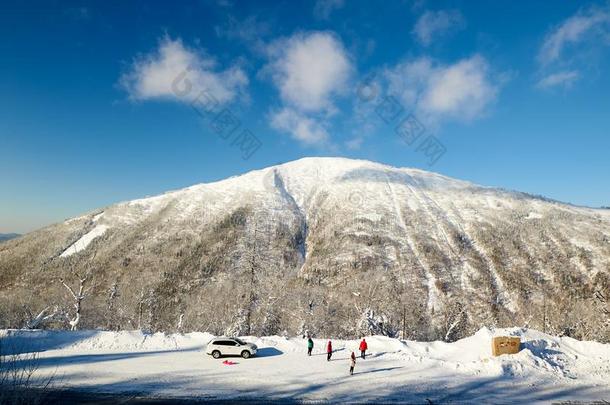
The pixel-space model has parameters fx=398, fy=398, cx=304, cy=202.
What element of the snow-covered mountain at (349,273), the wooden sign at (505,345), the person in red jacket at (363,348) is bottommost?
the person in red jacket at (363,348)

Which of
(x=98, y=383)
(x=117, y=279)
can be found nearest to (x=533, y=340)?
(x=98, y=383)

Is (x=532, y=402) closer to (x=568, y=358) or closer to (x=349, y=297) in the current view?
(x=568, y=358)

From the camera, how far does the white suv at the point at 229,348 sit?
3303 cm

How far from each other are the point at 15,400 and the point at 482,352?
34.1m

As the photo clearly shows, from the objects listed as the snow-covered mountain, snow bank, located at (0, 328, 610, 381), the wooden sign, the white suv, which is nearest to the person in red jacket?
snow bank, located at (0, 328, 610, 381)

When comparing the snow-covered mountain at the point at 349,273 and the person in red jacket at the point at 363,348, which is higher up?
the snow-covered mountain at the point at 349,273

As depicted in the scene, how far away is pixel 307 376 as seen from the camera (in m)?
28.1

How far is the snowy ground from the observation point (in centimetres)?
2498

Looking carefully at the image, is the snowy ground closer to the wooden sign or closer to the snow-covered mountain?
the wooden sign

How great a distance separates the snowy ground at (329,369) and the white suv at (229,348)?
92 centimetres

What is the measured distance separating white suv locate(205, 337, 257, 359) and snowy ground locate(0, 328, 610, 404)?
92 cm

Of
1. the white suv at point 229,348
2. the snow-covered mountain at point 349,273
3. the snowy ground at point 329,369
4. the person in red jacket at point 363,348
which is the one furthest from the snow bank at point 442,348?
the snow-covered mountain at point 349,273

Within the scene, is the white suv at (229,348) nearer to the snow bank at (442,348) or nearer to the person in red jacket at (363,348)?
the snow bank at (442,348)

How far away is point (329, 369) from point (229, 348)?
28.6 feet
